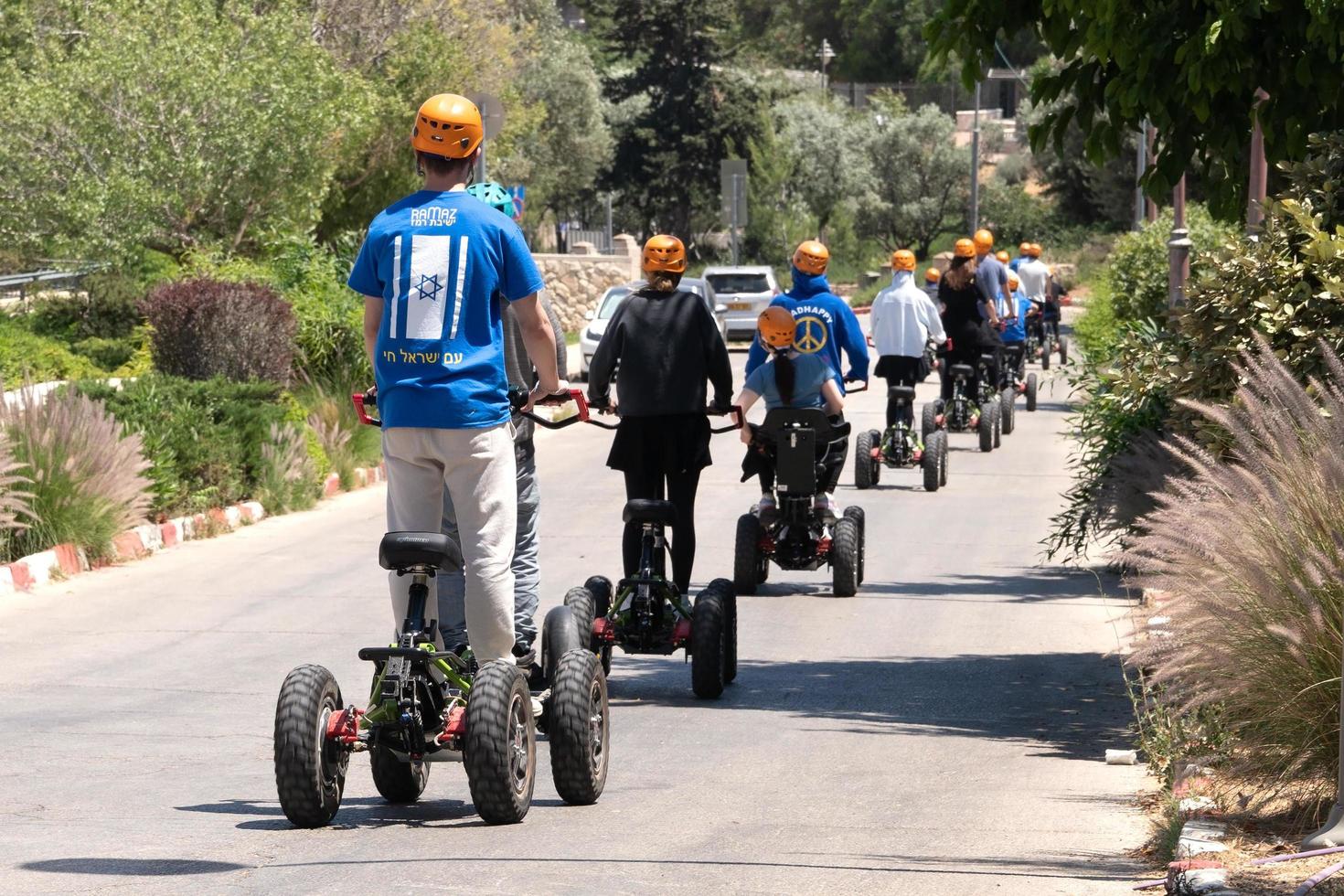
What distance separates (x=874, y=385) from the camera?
31031 mm

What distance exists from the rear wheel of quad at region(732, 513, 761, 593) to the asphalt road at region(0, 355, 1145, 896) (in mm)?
148

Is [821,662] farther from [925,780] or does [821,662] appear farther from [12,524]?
[12,524]

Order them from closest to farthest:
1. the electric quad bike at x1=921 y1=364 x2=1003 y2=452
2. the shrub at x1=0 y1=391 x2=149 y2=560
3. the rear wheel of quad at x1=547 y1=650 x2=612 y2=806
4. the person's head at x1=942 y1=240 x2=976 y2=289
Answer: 1. the rear wheel of quad at x1=547 y1=650 x2=612 y2=806
2. the shrub at x1=0 y1=391 x2=149 y2=560
3. the person's head at x1=942 y1=240 x2=976 y2=289
4. the electric quad bike at x1=921 y1=364 x2=1003 y2=452

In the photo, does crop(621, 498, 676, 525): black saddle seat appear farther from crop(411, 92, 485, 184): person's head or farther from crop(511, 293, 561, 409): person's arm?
crop(411, 92, 485, 184): person's head

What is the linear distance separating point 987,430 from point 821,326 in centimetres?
968

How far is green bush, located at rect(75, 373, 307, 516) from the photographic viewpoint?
1445cm

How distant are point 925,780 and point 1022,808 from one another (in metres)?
0.52

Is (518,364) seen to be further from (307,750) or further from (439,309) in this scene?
(307,750)

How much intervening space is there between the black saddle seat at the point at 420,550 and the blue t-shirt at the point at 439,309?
1.28 feet

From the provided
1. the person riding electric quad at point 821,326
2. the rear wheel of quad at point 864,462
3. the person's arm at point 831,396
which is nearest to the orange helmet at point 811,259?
the person riding electric quad at point 821,326

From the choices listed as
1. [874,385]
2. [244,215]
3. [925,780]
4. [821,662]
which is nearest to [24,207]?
[244,215]

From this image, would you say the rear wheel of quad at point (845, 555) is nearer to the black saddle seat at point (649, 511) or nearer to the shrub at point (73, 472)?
the black saddle seat at point (649, 511)

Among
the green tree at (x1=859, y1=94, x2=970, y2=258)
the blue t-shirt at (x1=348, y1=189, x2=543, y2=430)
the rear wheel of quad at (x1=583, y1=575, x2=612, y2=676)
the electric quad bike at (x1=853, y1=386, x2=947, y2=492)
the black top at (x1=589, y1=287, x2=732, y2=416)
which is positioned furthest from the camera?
the green tree at (x1=859, y1=94, x2=970, y2=258)

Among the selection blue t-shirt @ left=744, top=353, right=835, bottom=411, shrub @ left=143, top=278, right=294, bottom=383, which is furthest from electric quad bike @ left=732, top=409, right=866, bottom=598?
shrub @ left=143, top=278, right=294, bottom=383
